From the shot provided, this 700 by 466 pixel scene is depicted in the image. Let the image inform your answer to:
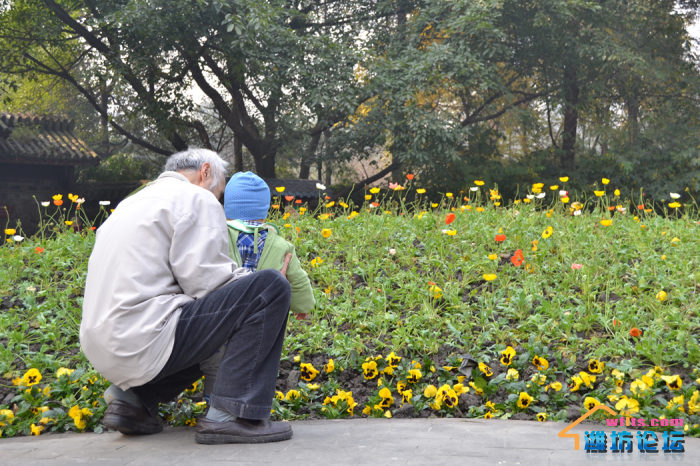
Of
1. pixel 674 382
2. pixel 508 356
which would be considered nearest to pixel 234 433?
pixel 508 356

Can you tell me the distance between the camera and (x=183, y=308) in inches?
75.9

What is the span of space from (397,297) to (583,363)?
1204 mm

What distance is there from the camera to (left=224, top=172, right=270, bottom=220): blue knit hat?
246cm

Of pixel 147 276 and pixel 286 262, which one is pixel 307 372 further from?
pixel 147 276

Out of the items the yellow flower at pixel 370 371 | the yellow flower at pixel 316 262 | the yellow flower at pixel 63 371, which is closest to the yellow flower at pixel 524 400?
the yellow flower at pixel 370 371

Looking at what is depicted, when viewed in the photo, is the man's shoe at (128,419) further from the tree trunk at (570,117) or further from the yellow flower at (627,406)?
the tree trunk at (570,117)

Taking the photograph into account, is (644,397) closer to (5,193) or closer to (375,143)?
(375,143)

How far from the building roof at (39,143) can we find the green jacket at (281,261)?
10.0 metres

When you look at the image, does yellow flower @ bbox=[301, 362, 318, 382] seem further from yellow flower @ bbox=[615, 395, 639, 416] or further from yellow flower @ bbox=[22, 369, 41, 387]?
yellow flower @ bbox=[615, 395, 639, 416]

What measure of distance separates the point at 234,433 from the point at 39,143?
11.2 m

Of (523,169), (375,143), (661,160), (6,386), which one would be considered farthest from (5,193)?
(661,160)

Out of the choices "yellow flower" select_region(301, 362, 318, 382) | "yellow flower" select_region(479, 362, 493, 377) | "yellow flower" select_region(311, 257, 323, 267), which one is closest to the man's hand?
"yellow flower" select_region(301, 362, 318, 382)

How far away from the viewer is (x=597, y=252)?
13.3 ft

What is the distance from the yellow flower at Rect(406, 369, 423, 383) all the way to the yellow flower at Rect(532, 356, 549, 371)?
565mm
